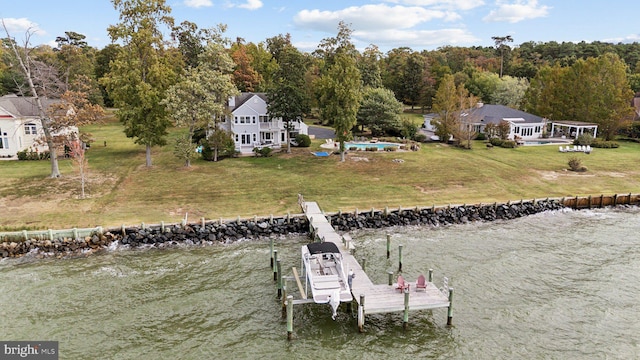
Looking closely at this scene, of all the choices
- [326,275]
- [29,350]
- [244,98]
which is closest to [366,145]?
[244,98]

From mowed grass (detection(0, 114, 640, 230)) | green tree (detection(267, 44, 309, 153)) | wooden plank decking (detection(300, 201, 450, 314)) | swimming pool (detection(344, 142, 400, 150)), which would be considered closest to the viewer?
wooden plank decking (detection(300, 201, 450, 314))

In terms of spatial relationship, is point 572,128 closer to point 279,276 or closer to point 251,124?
point 251,124

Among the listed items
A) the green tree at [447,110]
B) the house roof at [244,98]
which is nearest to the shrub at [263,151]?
the house roof at [244,98]

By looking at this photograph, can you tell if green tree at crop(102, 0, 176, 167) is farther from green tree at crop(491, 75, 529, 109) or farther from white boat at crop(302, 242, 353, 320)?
green tree at crop(491, 75, 529, 109)

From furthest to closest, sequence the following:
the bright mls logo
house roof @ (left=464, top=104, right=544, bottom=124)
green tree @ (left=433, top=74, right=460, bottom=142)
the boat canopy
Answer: house roof @ (left=464, top=104, right=544, bottom=124), green tree @ (left=433, top=74, right=460, bottom=142), the boat canopy, the bright mls logo

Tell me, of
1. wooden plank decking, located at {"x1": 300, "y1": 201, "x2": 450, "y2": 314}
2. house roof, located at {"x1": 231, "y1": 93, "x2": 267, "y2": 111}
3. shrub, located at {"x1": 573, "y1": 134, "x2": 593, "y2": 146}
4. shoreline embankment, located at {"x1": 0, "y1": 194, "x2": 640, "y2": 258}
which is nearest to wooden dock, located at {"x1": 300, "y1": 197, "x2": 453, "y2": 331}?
wooden plank decking, located at {"x1": 300, "y1": 201, "x2": 450, "y2": 314}

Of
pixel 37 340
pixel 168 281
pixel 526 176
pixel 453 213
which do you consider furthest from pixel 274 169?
pixel 37 340

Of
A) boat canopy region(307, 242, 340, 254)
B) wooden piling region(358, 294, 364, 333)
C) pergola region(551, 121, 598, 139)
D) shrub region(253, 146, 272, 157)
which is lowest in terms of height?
wooden piling region(358, 294, 364, 333)

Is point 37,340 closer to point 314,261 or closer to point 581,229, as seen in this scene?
point 314,261

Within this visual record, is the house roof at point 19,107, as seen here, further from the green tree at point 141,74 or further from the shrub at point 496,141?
the shrub at point 496,141
